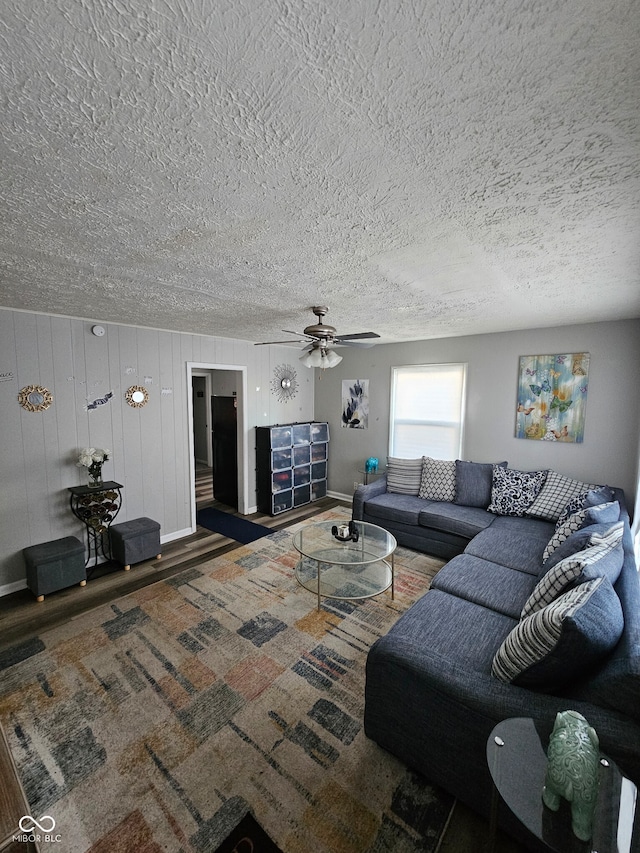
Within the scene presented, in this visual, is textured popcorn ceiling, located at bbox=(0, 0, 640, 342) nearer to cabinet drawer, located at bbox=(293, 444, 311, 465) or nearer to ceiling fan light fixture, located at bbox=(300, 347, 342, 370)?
ceiling fan light fixture, located at bbox=(300, 347, 342, 370)

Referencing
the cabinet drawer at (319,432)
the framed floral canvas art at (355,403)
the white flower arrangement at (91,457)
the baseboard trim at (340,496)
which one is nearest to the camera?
the white flower arrangement at (91,457)

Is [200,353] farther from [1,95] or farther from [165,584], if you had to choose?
[1,95]

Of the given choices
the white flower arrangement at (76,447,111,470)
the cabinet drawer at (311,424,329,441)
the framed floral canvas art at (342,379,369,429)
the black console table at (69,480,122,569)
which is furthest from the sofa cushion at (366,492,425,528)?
the white flower arrangement at (76,447,111,470)

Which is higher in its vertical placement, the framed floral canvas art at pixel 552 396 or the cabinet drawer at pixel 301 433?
the framed floral canvas art at pixel 552 396

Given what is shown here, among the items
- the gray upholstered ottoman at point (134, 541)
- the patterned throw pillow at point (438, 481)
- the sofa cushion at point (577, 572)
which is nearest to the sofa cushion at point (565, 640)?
the sofa cushion at point (577, 572)

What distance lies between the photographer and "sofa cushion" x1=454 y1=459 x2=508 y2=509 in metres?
4.06

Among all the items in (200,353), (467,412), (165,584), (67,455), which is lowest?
(165,584)

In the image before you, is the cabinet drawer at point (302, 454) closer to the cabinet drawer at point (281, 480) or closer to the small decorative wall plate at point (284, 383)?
the cabinet drawer at point (281, 480)

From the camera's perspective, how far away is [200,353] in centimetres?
450

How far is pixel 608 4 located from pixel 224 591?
12.1 feet

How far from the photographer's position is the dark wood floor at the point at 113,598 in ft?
4.69

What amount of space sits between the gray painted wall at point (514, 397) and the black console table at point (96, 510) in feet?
11.2

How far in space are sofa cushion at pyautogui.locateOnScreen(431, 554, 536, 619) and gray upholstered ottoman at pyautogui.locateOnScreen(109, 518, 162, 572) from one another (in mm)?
2857

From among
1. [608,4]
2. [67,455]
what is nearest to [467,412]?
[608,4]
